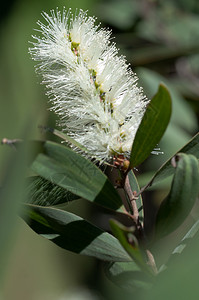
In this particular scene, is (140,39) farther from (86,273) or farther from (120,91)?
(120,91)

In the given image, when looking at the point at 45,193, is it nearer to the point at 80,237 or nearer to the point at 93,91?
the point at 80,237

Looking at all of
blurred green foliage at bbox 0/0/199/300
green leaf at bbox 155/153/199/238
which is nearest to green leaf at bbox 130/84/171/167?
green leaf at bbox 155/153/199/238

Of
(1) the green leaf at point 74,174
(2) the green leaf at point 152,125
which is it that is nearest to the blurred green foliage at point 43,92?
(1) the green leaf at point 74,174

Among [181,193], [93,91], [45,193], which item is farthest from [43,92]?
[181,193]

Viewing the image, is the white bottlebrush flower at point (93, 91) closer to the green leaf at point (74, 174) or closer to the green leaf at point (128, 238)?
the green leaf at point (74, 174)

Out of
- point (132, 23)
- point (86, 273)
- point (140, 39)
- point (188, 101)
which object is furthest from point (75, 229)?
Result: point (132, 23)

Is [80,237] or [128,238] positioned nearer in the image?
[128,238]

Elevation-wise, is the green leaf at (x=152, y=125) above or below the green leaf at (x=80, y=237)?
above
